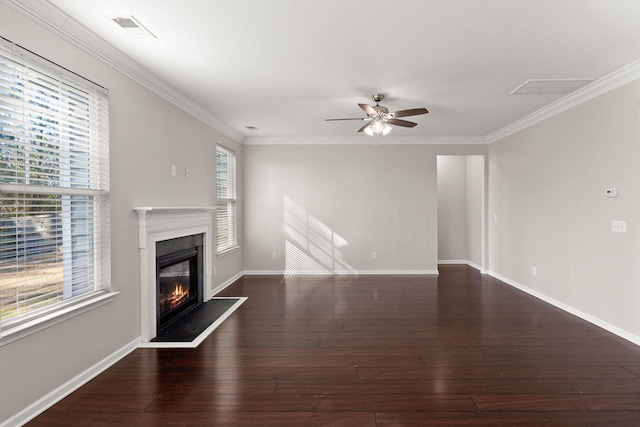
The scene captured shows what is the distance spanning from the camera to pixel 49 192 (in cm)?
217

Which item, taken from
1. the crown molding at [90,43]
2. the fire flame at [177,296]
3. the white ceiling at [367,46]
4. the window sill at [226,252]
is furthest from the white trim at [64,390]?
the white ceiling at [367,46]

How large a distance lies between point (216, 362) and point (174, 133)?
2.50 meters

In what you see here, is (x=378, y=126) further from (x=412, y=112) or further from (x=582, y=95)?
(x=582, y=95)

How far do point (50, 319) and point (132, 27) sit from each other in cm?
207

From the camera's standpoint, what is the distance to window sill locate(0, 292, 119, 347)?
6.21 ft

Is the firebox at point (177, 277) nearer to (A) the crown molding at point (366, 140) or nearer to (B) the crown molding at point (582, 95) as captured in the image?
(A) the crown molding at point (366, 140)

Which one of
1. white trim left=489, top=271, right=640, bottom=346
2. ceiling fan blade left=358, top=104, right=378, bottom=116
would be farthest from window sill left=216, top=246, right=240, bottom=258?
white trim left=489, top=271, right=640, bottom=346

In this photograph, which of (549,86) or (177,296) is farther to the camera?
(177,296)

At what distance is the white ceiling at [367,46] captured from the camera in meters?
2.18

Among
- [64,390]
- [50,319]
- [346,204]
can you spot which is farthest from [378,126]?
[64,390]

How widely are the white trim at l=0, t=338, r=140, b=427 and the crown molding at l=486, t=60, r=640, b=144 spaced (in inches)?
207

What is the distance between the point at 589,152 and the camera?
3.74m

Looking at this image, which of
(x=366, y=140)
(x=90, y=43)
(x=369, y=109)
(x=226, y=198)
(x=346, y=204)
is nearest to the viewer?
(x=90, y=43)

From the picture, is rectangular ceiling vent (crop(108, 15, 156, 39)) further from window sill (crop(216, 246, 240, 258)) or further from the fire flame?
window sill (crop(216, 246, 240, 258))
